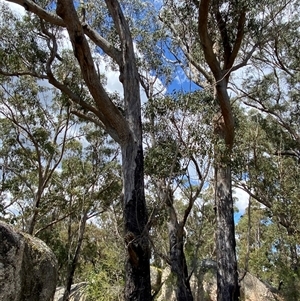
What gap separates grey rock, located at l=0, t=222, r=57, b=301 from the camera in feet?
12.6

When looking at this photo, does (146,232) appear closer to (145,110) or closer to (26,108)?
(145,110)

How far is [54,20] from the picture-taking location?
5.92 m

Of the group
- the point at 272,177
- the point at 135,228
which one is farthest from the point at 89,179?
the point at 135,228

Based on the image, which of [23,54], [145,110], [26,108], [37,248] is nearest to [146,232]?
[37,248]

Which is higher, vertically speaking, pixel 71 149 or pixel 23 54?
pixel 71 149

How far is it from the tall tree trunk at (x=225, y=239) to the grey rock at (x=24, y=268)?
10.5 feet

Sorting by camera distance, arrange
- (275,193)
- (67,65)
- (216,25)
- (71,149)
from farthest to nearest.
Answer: (71,149) → (275,193) → (67,65) → (216,25)

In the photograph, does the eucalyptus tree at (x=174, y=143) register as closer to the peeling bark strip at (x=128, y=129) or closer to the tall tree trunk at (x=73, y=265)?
the peeling bark strip at (x=128, y=129)

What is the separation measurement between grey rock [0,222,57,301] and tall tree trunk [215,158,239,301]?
3.20 meters

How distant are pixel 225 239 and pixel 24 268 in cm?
391

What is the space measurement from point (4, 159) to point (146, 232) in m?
A: 11.3

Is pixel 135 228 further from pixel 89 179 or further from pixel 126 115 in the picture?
pixel 89 179

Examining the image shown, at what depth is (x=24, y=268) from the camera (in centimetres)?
443

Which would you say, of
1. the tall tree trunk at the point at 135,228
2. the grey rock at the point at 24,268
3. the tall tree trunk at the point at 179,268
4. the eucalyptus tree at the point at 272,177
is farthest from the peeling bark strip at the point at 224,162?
the eucalyptus tree at the point at 272,177
